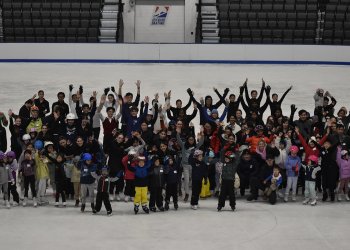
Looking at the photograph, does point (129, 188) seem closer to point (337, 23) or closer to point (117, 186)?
point (117, 186)

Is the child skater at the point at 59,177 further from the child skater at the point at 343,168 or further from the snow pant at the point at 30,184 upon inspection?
the child skater at the point at 343,168

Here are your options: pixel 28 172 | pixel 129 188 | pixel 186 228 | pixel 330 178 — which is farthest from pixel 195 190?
pixel 28 172

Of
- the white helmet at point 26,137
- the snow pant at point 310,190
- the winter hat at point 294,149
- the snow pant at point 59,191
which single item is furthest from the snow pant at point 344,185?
the white helmet at point 26,137

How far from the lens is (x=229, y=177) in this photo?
14.8 metres

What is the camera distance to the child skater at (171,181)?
14.7m

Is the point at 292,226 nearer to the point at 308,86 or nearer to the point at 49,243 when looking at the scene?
the point at 49,243

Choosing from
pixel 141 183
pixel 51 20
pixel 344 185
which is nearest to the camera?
pixel 141 183

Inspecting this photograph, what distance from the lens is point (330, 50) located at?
3309 cm

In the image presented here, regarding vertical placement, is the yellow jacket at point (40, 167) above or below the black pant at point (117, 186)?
above

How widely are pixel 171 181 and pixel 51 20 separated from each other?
23.3 metres

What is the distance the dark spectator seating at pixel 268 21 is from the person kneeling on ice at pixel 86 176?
2178cm

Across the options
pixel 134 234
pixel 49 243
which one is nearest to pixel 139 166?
pixel 134 234

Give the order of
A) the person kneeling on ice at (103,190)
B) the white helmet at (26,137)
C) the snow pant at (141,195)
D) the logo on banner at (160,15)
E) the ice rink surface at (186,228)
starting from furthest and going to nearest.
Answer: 1. the logo on banner at (160,15)
2. the white helmet at (26,137)
3. the snow pant at (141,195)
4. the person kneeling on ice at (103,190)
5. the ice rink surface at (186,228)

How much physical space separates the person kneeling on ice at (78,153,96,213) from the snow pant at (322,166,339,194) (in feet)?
15.2
